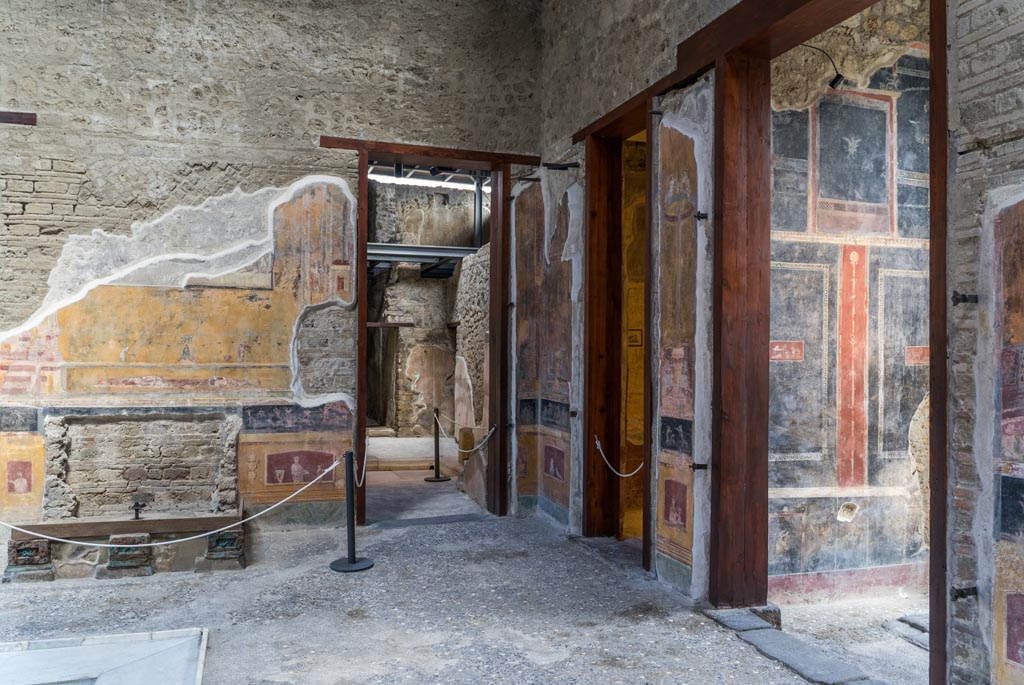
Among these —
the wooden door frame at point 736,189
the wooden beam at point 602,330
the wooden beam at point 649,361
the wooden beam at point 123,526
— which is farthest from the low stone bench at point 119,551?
the wooden door frame at point 736,189

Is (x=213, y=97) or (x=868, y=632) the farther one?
(x=213, y=97)

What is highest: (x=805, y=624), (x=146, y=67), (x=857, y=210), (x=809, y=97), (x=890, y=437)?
(x=146, y=67)

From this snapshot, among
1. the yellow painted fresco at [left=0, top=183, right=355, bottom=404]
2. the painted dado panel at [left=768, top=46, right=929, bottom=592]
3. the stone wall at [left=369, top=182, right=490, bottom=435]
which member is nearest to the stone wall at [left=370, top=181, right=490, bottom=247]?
the stone wall at [left=369, top=182, right=490, bottom=435]

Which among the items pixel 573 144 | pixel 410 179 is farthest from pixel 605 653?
pixel 410 179

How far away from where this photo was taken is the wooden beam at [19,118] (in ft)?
18.2

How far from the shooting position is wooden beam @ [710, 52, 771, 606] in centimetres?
Result: 409

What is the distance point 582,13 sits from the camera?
5.90 m

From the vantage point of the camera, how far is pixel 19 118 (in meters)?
5.57

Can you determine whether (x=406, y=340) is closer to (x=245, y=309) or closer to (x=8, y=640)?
(x=245, y=309)

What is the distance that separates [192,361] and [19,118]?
2.08 m

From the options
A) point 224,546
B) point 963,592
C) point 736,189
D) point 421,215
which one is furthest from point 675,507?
point 421,215

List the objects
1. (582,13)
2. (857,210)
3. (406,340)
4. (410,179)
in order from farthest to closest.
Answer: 1. (406,340)
2. (410,179)
3. (582,13)
4. (857,210)

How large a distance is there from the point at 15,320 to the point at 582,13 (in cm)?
469

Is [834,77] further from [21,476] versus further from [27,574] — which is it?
[21,476]
